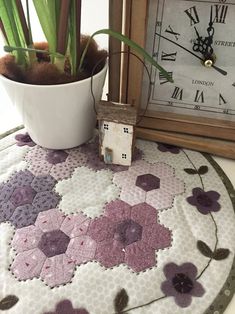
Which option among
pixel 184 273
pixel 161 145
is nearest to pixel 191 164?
pixel 161 145

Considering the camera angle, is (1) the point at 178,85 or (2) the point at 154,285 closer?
(2) the point at 154,285

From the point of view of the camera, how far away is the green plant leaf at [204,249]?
1.14 ft

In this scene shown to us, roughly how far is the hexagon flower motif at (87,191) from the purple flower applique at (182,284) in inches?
3.9

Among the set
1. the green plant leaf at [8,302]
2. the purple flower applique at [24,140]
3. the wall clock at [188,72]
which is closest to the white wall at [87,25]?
the purple flower applique at [24,140]

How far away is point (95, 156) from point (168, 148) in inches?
3.8

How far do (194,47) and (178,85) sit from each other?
5cm

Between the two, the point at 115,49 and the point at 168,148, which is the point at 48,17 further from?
the point at 168,148

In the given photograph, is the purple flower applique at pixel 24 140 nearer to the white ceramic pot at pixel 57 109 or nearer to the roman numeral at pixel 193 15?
the white ceramic pot at pixel 57 109

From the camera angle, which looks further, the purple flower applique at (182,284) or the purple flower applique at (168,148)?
the purple flower applique at (168,148)

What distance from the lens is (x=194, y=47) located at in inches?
15.9

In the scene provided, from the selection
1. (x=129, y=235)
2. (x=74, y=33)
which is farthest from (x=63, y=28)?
(x=129, y=235)

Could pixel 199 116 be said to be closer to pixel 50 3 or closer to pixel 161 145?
pixel 161 145

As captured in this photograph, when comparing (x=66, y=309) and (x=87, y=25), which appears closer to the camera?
(x=66, y=309)

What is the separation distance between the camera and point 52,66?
0.39 metres
